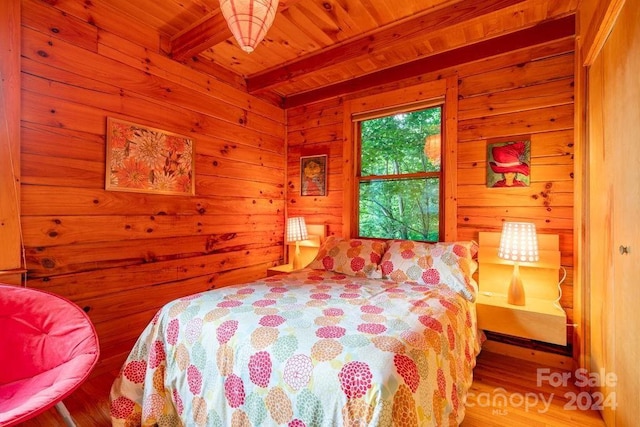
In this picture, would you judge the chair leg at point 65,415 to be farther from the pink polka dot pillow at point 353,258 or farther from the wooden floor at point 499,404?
the pink polka dot pillow at point 353,258

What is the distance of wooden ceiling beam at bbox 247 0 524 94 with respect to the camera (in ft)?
6.34

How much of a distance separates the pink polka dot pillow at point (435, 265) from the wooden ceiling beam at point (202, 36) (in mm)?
1846

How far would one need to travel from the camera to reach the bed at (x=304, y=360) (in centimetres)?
103

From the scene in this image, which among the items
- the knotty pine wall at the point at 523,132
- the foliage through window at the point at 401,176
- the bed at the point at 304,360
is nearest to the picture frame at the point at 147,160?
the bed at the point at 304,360

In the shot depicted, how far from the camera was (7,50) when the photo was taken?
5.41ft

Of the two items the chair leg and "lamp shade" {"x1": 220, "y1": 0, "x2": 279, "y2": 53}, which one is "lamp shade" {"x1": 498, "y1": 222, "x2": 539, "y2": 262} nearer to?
"lamp shade" {"x1": 220, "y1": 0, "x2": 279, "y2": 53}

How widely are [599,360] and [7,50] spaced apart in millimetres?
3628

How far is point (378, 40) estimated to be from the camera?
2.29 metres

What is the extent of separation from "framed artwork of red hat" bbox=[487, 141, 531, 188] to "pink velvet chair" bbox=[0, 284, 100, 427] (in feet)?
8.82

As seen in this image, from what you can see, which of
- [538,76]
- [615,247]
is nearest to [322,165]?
[538,76]

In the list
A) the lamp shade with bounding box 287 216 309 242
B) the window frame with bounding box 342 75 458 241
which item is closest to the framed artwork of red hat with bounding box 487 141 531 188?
the window frame with bounding box 342 75 458 241

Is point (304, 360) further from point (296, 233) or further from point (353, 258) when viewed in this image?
point (296, 233)

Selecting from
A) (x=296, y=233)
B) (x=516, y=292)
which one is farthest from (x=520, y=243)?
(x=296, y=233)

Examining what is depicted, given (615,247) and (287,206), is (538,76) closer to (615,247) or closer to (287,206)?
(615,247)
